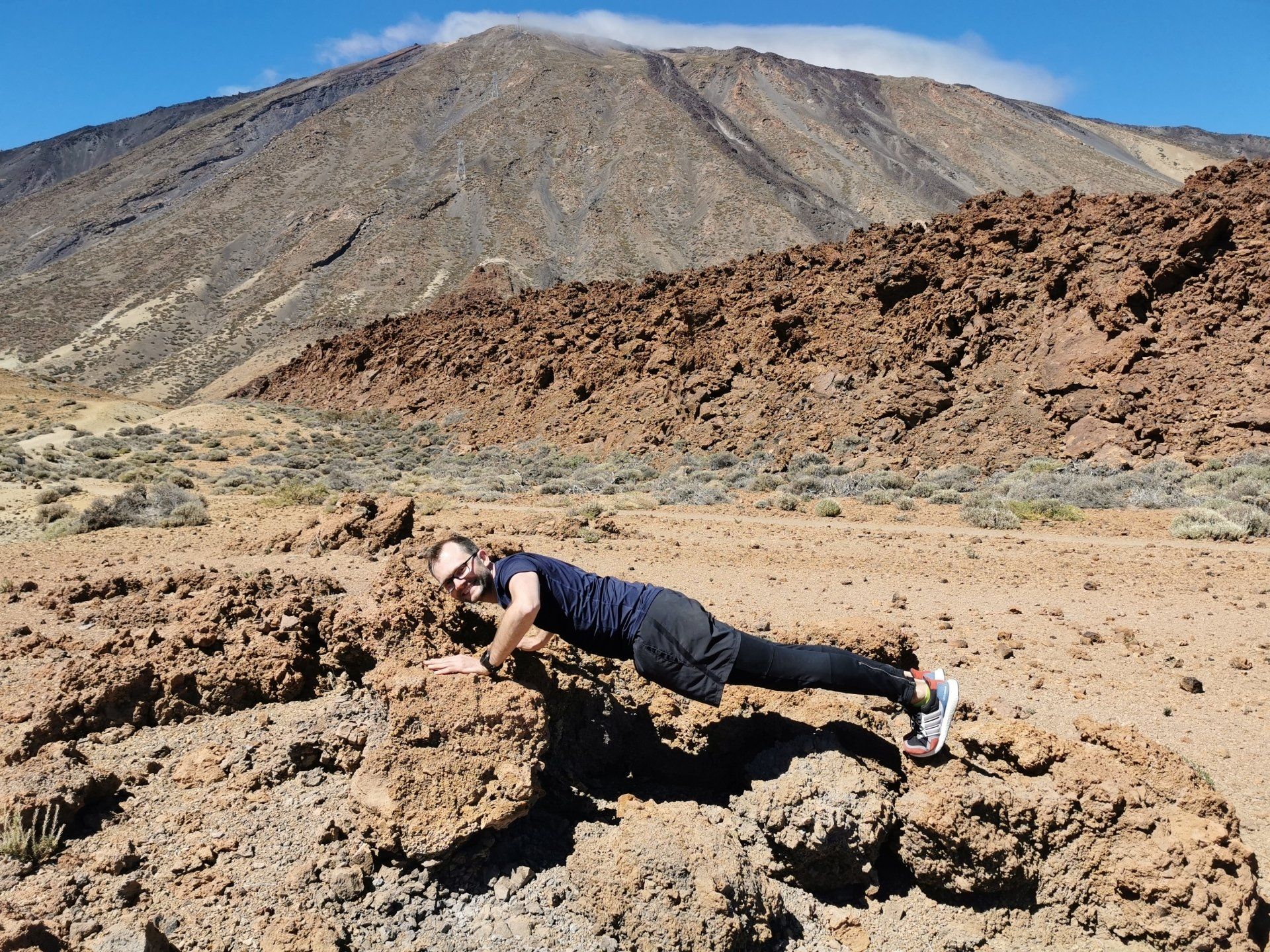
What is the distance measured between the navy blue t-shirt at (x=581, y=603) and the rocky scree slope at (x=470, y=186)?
157 ft

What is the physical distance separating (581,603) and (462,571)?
46 cm

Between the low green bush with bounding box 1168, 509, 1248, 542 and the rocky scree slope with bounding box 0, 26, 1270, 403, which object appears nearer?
the low green bush with bounding box 1168, 509, 1248, 542

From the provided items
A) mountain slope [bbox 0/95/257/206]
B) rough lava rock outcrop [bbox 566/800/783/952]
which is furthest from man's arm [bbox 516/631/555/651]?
mountain slope [bbox 0/95/257/206]

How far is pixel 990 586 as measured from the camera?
7691mm

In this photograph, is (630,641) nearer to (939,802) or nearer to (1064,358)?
(939,802)

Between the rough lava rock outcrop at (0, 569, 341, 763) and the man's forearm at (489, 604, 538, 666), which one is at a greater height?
the man's forearm at (489, 604, 538, 666)

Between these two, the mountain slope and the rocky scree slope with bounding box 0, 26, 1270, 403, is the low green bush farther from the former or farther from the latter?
the mountain slope

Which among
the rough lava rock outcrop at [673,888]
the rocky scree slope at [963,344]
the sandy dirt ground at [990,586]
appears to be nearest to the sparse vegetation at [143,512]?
the sandy dirt ground at [990,586]

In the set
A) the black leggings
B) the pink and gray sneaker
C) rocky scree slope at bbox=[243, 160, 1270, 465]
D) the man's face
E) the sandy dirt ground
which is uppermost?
rocky scree slope at bbox=[243, 160, 1270, 465]

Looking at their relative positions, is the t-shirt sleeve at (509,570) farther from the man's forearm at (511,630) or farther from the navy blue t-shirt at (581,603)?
the man's forearm at (511,630)

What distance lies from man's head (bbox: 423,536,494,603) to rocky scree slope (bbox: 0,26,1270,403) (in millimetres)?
47582

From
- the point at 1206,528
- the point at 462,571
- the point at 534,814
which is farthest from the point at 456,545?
the point at 1206,528

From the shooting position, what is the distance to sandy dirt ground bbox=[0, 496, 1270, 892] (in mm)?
4641

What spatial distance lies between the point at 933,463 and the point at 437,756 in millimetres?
14504
